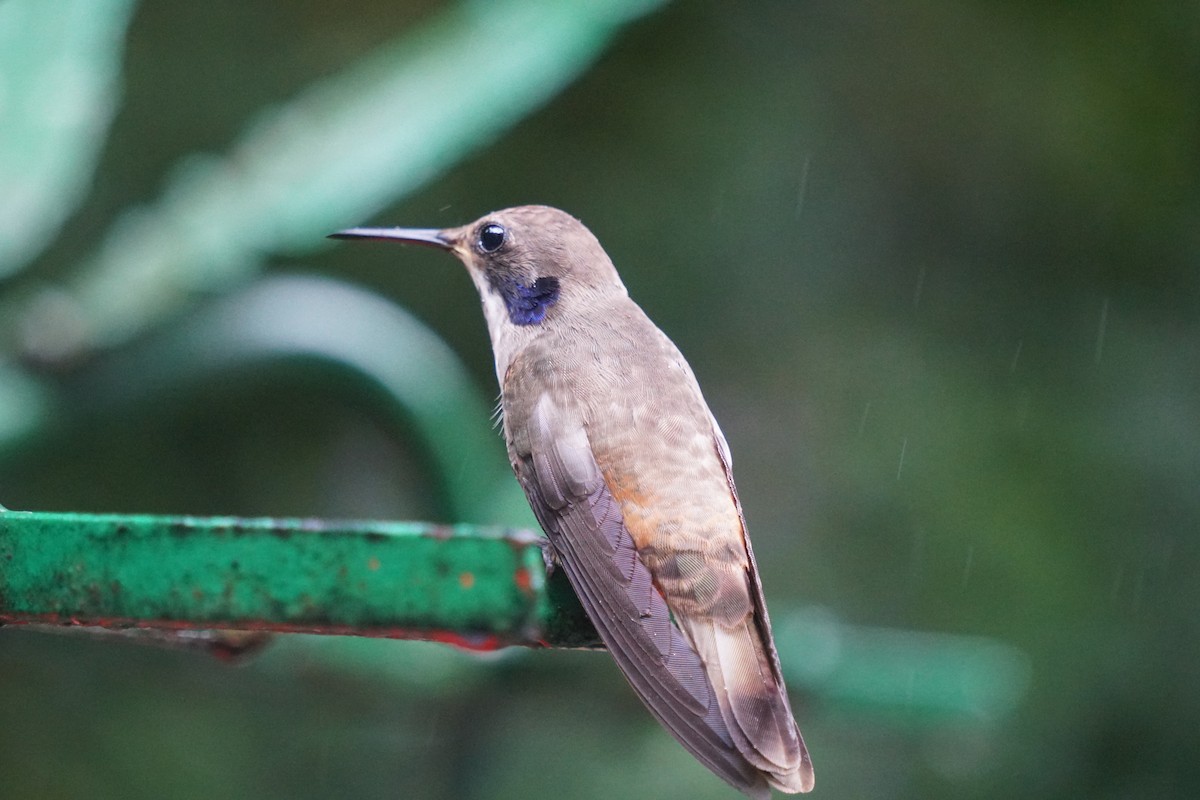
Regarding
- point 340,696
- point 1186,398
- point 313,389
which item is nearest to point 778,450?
point 1186,398

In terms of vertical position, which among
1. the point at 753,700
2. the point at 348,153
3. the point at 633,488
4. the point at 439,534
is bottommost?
the point at 753,700

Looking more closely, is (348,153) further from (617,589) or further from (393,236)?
(617,589)

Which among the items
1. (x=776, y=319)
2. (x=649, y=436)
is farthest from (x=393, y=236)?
(x=776, y=319)

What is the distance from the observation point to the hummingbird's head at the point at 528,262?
2.63 m

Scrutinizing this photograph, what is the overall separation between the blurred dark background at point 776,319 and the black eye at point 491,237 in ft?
3.16

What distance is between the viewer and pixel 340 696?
15.2 feet

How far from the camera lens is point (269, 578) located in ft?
4.69

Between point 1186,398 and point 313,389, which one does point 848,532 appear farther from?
point 313,389

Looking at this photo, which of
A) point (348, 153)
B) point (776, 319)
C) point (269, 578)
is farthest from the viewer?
point (776, 319)

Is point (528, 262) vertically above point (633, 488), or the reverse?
point (528, 262)

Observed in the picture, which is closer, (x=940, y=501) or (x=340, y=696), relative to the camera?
(x=340, y=696)

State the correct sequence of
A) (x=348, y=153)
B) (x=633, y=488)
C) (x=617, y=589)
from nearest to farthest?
1. (x=617, y=589)
2. (x=633, y=488)
3. (x=348, y=153)

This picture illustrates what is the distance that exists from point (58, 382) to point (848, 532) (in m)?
3.40

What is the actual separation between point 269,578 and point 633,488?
2.75ft
